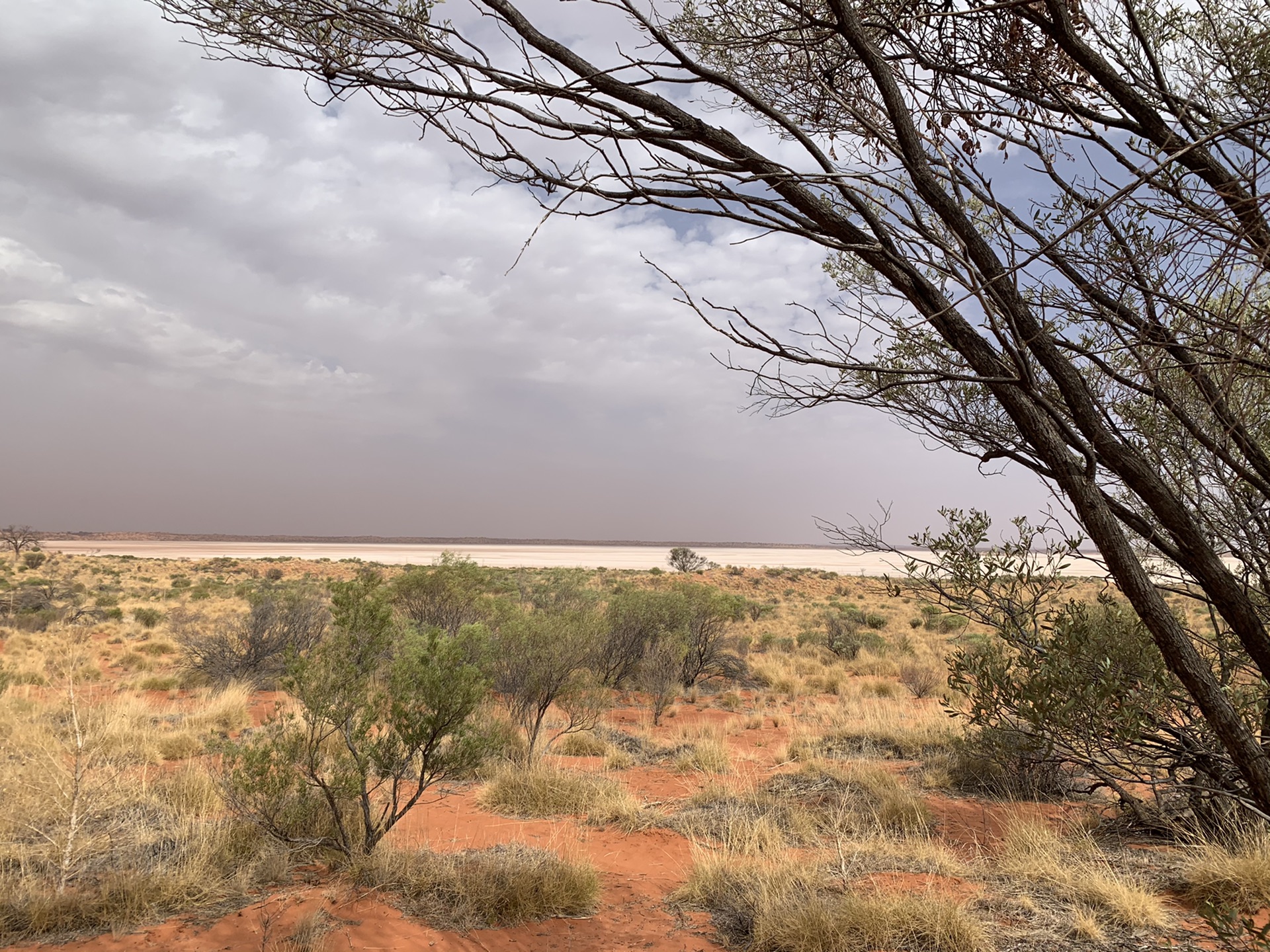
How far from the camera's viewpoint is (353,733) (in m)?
5.47

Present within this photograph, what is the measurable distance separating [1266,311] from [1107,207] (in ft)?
1.43

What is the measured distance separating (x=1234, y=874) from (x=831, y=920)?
273cm

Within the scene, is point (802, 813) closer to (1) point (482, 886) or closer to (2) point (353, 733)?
(1) point (482, 886)

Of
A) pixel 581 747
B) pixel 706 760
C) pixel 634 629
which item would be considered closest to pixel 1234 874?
pixel 706 760

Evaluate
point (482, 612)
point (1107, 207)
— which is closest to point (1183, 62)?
point (1107, 207)

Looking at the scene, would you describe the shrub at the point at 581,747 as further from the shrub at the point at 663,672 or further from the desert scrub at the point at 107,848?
the desert scrub at the point at 107,848

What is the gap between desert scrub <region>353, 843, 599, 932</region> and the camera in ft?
15.5

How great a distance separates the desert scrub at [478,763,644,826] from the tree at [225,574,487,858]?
1.40 m

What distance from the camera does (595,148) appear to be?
2.14m

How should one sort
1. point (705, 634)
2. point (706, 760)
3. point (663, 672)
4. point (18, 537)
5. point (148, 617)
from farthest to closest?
point (18, 537) < point (148, 617) < point (705, 634) < point (663, 672) < point (706, 760)

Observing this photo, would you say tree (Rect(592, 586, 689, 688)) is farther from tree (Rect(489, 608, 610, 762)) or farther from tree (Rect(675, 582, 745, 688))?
tree (Rect(489, 608, 610, 762))

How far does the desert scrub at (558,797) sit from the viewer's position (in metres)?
7.02

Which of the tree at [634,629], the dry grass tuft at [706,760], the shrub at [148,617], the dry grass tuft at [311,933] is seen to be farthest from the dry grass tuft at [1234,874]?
the shrub at [148,617]

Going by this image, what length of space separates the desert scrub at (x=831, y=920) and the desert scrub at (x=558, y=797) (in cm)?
212
